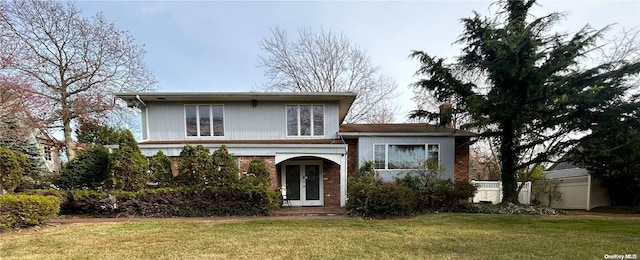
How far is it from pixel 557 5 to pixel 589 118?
14.2ft

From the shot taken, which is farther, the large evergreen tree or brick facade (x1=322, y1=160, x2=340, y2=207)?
brick facade (x1=322, y1=160, x2=340, y2=207)

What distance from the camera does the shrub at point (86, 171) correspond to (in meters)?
9.80

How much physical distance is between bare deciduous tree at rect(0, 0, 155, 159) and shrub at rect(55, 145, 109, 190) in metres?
7.72

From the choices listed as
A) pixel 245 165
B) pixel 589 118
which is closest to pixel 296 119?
pixel 245 165

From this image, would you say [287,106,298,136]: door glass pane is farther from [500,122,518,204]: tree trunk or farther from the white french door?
[500,122,518,204]: tree trunk

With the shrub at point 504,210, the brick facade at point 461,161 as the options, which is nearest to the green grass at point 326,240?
the shrub at point 504,210

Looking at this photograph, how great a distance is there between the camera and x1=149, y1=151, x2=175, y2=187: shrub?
30.8ft

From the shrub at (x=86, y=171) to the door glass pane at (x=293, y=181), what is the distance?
637 cm

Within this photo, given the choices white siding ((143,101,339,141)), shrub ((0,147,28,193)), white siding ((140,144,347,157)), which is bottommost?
shrub ((0,147,28,193))

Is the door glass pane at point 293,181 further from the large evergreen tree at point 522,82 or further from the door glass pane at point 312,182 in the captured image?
the large evergreen tree at point 522,82

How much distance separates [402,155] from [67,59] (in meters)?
19.8

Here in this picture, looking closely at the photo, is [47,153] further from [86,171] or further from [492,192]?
[492,192]

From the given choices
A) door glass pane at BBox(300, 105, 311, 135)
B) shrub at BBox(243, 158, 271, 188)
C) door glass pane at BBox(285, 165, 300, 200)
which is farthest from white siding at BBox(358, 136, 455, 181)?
shrub at BBox(243, 158, 271, 188)

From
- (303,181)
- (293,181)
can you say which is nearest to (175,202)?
(293,181)
